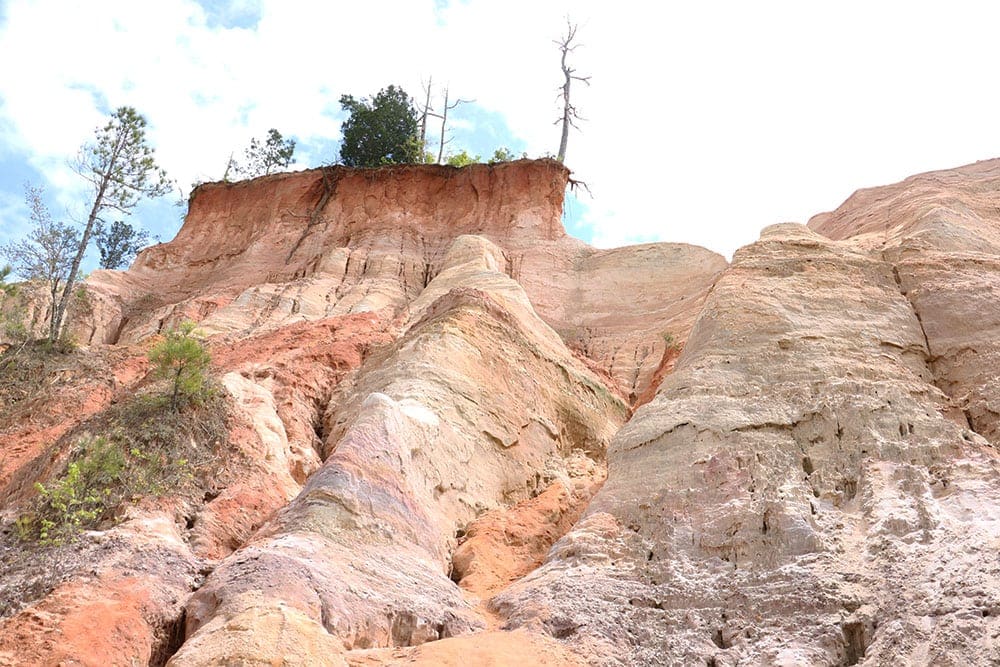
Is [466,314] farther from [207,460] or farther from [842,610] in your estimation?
[842,610]

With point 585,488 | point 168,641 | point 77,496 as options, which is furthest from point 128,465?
point 585,488

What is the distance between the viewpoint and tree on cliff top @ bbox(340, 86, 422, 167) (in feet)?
103

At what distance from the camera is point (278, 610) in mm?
7172

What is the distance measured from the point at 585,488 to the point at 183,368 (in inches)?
203

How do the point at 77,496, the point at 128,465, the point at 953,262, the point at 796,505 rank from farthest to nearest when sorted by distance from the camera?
the point at 953,262, the point at 128,465, the point at 77,496, the point at 796,505

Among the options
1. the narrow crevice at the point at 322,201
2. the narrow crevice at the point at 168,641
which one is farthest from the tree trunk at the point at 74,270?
the narrow crevice at the point at 168,641

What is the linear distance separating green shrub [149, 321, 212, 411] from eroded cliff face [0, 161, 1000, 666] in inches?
21.5

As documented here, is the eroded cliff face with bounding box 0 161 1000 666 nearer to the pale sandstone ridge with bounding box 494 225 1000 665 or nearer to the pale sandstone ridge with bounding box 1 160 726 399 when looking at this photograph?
the pale sandstone ridge with bounding box 494 225 1000 665

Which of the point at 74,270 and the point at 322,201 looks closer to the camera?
the point at 74,270

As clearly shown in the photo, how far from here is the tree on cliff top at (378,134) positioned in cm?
3148

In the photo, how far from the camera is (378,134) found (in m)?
32.1

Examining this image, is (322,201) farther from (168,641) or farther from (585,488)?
(168,641)

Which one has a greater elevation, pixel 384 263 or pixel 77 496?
pixel 384 263

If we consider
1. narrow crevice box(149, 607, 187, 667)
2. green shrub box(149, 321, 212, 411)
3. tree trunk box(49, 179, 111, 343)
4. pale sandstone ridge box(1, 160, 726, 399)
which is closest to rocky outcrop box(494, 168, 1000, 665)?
narrow crevice box(149, 607, 187, 667)
